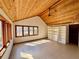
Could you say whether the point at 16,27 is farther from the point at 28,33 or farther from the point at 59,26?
the point at 59,26

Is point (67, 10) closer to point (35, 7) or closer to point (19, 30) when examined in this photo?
point (35, 7)

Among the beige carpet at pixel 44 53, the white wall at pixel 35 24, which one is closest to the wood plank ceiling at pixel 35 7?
the beige carpet at pixel 44 53

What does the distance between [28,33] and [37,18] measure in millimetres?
1921

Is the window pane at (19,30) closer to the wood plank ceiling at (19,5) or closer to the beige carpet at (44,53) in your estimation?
the beige carpet at (44,53)

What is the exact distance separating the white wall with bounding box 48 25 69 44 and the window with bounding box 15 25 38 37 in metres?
1.71

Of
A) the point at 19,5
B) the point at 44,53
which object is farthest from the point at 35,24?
the point at 19,5

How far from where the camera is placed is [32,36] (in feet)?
25.6

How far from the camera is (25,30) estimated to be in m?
7.29

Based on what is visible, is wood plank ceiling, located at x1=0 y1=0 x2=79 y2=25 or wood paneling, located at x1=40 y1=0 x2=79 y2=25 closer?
wood plank ceiling, located at x1=0 y1=0 x2=79 y2=25

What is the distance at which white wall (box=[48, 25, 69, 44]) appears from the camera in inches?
247

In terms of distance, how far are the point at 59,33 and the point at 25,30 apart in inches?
125

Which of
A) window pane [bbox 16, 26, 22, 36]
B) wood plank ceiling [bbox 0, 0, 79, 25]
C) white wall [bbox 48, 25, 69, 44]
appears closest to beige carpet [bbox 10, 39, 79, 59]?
white wall [bbox 48, 25, 69, 44]

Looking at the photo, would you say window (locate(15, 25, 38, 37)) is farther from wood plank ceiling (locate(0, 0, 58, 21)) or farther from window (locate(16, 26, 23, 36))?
wood plank ceiling (locate(0, 0, 58, 21))

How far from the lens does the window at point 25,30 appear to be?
6747 mm
